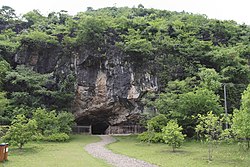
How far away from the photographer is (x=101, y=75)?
3127 centimetres

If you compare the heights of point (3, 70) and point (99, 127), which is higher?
point (3, 70)

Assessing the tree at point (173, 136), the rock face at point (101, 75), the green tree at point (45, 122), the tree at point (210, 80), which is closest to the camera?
the tree at point (173, 136)

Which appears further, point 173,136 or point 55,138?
point 55,138

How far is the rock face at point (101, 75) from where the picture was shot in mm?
31000

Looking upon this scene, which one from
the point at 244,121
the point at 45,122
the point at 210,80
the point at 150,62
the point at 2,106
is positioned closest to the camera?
the point at 244,121

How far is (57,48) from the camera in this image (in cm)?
3219

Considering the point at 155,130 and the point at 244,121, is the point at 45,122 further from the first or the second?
the point at 244,121

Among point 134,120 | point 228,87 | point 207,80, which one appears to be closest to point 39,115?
point 134,120

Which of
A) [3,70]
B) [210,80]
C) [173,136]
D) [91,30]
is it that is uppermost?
[91,30]

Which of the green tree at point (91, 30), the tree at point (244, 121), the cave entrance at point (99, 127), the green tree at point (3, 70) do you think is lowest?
the cave entrance at point (99, 127)

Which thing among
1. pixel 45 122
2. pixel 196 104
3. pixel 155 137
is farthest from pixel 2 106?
pixel 196 104

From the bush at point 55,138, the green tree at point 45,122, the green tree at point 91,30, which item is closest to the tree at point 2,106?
the green tree at point 45,122

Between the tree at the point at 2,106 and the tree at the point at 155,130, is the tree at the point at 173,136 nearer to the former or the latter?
the tree at the point at 155,130

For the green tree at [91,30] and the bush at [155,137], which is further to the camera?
the green tree at [91,30]
